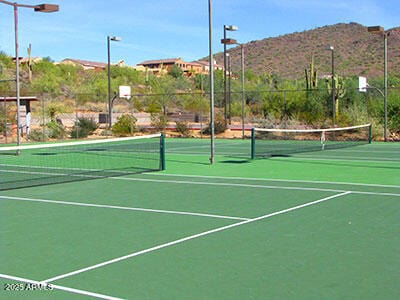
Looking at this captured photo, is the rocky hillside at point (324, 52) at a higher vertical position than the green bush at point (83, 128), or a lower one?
higher

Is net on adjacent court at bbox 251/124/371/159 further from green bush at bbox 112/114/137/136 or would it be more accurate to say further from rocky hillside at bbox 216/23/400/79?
rocky hillside at bbox 216/23/400/79

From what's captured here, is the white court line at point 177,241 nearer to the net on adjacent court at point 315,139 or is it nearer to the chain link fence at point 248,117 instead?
the net on adjacent court at point 315,139

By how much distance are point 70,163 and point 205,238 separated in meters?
11.4

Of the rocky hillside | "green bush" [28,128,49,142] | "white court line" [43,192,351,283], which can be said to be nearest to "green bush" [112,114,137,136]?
"green bush" [28,128,49,142]

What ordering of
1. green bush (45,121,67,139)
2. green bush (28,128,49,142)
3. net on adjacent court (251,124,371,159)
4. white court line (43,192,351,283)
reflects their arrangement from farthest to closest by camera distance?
green bush (45,121,67,139) → green bush (28,128,49,142) → net on adjacent court (251,124,371,159) → white court line (43,192,351,283)

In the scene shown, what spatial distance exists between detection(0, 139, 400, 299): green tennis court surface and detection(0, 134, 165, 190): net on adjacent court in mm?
1037

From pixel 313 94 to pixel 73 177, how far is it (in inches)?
961

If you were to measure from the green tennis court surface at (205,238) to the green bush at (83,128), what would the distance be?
19.4 meters

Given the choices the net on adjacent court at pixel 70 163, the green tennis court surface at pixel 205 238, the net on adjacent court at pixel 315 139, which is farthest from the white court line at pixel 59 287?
the net on adjacent court at pixel 315 139

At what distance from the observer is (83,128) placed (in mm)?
34125

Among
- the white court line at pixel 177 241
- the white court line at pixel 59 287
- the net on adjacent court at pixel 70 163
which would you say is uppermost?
the net on adjacent court at pixel 70 163

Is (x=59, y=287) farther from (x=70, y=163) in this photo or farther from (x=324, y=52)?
(x=324, y=52)

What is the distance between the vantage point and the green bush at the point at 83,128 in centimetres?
3334

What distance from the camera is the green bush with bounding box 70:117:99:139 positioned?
3334 centimetres
